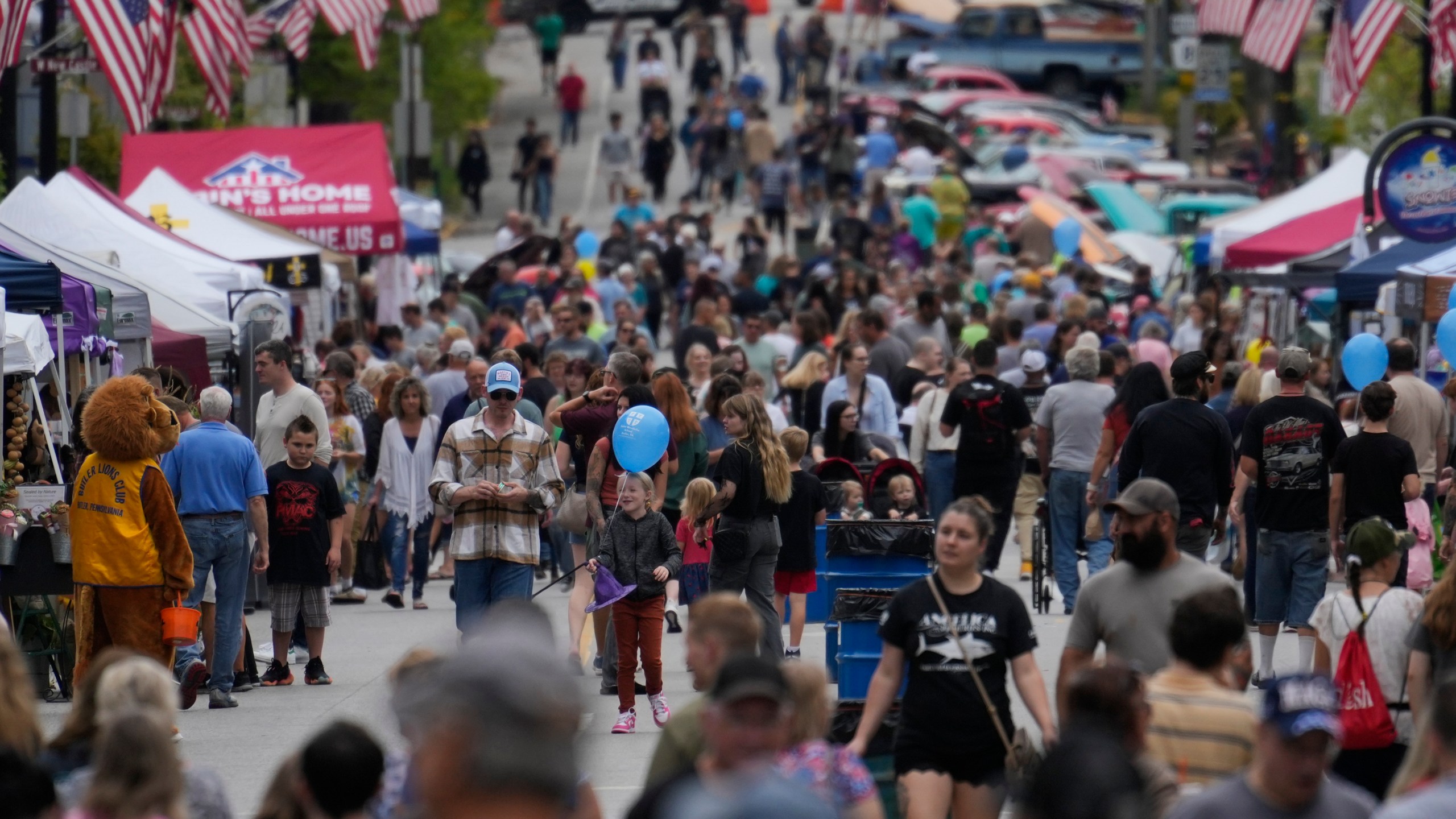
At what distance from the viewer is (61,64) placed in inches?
680

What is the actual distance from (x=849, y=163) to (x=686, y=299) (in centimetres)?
1274

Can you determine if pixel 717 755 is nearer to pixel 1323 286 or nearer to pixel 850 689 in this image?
pixel 850 689

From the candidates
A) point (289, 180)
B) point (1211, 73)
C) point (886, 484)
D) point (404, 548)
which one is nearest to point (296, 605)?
point (404, 548)

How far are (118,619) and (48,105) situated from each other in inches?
391

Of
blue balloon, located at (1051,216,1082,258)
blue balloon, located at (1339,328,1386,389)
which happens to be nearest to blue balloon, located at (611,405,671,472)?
blue balloon, located at (1339,328,1386,389)

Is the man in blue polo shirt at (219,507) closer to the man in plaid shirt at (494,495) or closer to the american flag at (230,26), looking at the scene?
the man in plaid shirt at (494,495)

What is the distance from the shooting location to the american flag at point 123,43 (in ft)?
55.9

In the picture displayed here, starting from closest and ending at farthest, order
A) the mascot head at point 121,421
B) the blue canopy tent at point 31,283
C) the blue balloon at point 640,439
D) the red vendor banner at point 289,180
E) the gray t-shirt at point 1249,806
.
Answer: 1. the gray t-shirt at point 1249,806
2. the mascot head at point 121,421
3. the blue balloon at point 640,439
4. the blue canopy tent at point 31,283
5. the red vendor banner at point 289,180

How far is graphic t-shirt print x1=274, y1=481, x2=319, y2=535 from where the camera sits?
11344 millimetres

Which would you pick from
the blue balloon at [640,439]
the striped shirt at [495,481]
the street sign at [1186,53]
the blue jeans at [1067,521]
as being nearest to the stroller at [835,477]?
the blue jeans at [1067,521]

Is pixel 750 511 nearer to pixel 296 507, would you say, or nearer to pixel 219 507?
pixel 296 507

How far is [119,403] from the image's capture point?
9.59 m

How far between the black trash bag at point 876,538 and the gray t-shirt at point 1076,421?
3733 millimetres

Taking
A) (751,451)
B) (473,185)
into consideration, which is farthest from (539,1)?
(751,451)
